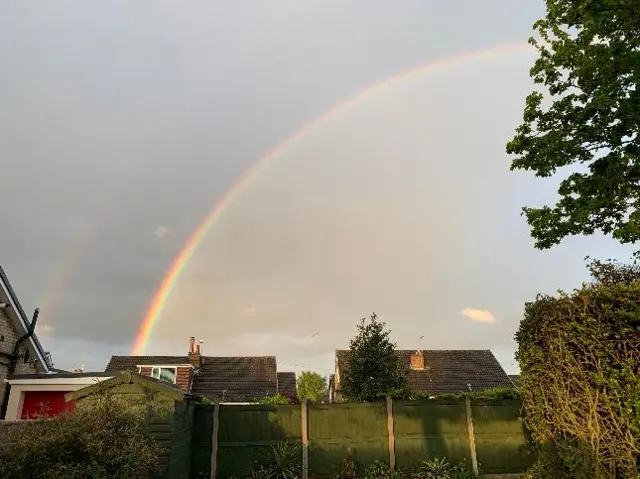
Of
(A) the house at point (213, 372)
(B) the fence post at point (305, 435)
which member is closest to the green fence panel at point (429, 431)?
(B) the fence post at point (305, 435)

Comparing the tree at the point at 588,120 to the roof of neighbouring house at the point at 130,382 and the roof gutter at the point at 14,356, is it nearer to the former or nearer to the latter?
the roof of neighbouring house at the point at 130,382

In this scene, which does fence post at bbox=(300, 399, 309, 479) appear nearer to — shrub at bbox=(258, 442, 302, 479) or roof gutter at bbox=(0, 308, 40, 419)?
shrub at bbox=(258, 442, 302, 479)

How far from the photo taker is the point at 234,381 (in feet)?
114

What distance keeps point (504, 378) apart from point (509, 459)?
2472 cm

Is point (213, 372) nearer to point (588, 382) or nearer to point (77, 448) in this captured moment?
point (77, 448)

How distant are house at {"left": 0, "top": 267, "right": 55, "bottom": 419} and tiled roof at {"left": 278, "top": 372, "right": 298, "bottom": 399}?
2005 centimetres

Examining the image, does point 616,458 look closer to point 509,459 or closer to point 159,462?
point 509,459

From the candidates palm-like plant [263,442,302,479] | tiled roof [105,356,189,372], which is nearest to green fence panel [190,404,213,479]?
palm-like plant [263,442,302,479]

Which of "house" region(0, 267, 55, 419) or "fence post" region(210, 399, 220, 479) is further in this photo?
"house" region(0, 267, 55, 419)

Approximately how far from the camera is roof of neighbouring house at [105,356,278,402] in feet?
110

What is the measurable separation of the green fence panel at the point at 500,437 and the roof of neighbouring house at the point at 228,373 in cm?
2194

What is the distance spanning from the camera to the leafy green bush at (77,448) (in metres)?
7.18

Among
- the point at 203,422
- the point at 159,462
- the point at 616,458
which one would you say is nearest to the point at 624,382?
the point at 616,458

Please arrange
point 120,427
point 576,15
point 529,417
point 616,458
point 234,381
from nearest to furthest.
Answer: point 616,458, point 120,427, point 529,417, point 576,15, point 234,381
